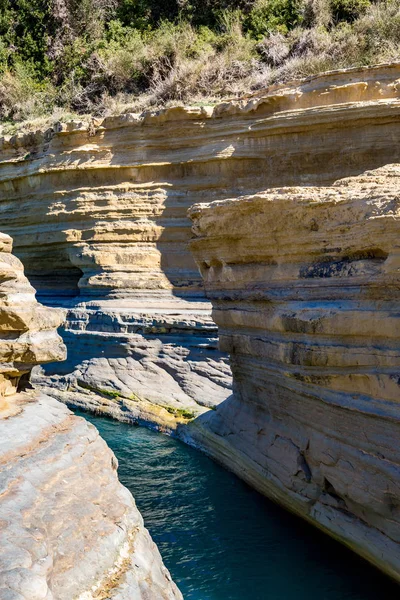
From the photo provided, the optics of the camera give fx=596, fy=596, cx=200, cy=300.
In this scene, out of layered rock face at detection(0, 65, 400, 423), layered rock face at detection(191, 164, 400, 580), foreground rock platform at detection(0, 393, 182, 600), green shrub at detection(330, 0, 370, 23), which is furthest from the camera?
green shrub at detection(330, 0, 370, 23)

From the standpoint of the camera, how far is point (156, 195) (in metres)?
15.2

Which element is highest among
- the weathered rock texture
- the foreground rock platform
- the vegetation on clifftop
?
the vegetation on clifftop

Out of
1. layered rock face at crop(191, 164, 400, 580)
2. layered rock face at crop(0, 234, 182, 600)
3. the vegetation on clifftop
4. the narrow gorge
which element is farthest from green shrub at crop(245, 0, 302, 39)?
layered rock face at crop(0, 234, 182, 600)

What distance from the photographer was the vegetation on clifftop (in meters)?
18.5

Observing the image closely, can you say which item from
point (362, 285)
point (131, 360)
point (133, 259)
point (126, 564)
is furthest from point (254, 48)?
point (126, 564)

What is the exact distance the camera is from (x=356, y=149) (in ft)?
44.2

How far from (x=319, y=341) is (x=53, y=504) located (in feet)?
12.1

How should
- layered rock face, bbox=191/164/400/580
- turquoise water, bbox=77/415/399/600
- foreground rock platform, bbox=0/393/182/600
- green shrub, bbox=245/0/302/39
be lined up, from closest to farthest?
foreground rock platform, bbox=0/393/182/600 → layered rock face, bbox=191/164/400/580 → turquoise water, bbox=77/415/399/600 → green shrub, bbox=245/0/302/39

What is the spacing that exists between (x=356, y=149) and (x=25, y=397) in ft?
32.1

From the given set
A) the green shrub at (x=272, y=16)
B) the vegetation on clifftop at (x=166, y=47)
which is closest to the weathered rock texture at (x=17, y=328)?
the vegetation on clifftop at (x=166, y=47)

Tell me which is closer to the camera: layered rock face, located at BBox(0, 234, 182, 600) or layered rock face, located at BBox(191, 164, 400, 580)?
layered rock face, located at BBox(0, 234, 182, 600)

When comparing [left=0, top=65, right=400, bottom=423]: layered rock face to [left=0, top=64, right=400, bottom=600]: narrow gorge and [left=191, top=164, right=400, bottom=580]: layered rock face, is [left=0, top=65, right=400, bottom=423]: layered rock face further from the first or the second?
[left=191, top=164, right=400, bottom=580]: layered rock face

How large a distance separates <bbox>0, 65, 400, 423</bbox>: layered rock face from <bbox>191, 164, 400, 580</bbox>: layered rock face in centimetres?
378

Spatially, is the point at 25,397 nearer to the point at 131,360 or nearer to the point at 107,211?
the point at 131,360
